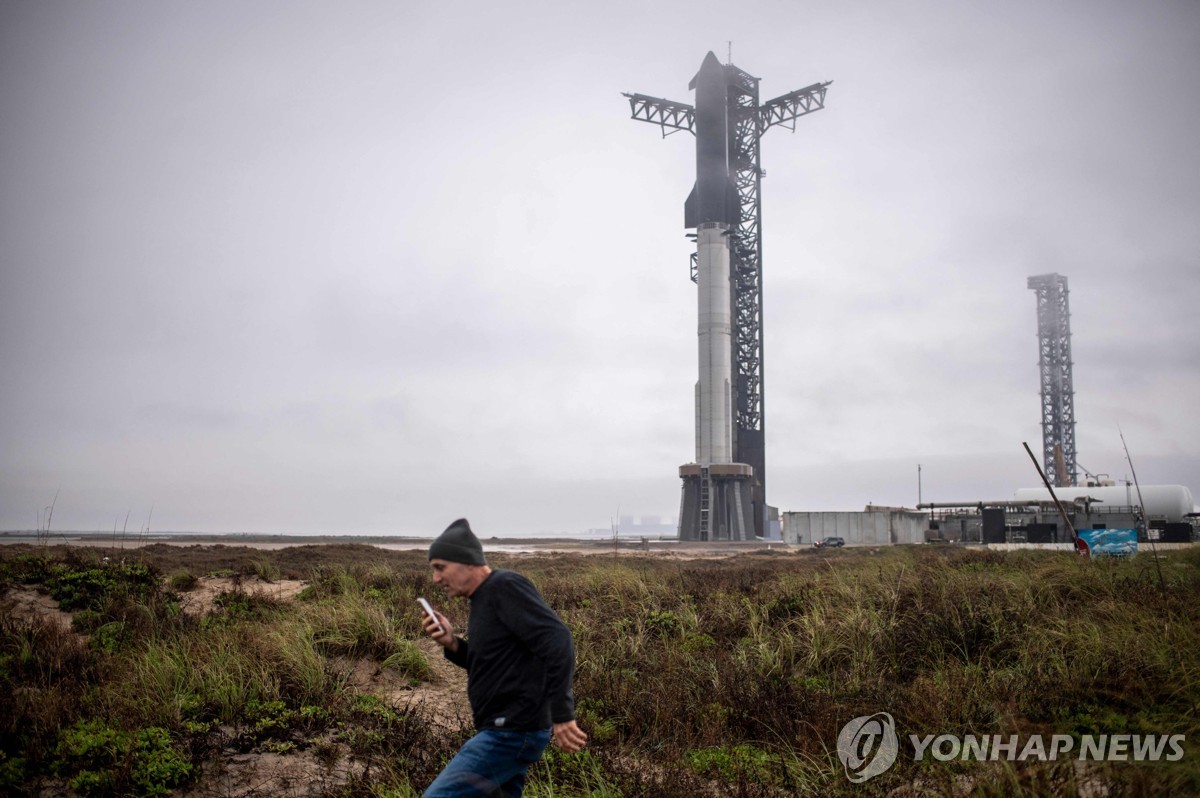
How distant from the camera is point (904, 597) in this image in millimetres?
12492

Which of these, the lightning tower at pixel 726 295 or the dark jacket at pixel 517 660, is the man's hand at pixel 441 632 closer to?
the dark jacket at pixel 517 660

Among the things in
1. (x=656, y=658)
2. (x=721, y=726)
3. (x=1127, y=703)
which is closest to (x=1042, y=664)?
(x=1127, y=703)

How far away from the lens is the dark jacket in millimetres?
4098

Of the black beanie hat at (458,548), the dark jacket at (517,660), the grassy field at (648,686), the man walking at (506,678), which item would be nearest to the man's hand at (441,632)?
the man walking at (506,678)

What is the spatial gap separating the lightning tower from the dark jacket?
173ft

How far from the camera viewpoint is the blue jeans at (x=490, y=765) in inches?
155

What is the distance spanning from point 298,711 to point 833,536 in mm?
55985

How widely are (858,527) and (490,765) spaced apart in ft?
198

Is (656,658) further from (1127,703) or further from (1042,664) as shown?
(1127,703)

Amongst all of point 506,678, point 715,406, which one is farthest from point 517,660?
point 715,406

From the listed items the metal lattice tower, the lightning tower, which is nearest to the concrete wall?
the lightning tower

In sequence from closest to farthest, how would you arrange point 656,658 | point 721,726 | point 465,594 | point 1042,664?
point 465,594
point 721,726
point 1042,664
point 656,658

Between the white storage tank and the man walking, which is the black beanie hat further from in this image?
the white storage tank

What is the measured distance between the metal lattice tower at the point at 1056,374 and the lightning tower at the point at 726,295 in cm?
4440
